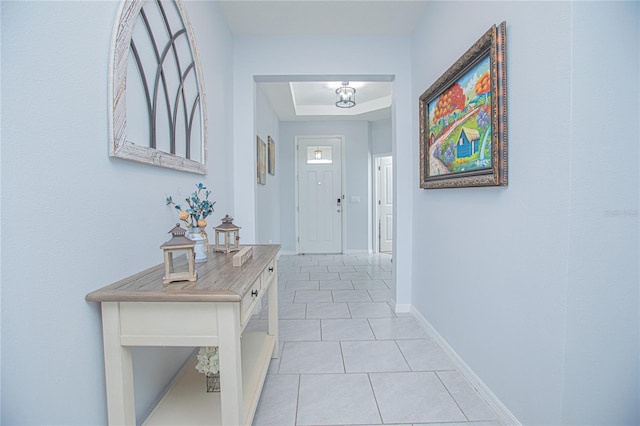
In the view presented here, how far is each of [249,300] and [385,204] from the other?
5.24 meters

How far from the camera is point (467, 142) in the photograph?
5.69 feet

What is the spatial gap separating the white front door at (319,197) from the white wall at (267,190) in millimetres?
462

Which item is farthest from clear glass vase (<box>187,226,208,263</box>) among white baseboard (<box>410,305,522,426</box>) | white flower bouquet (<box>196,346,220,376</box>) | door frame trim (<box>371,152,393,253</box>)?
door frame trim (<box>371,152,393,253</box>)

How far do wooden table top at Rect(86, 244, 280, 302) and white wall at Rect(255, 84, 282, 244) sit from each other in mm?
2302

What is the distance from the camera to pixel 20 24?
809mm

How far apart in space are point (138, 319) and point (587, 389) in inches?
63.7

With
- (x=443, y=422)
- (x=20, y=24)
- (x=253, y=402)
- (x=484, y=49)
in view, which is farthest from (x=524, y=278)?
(x=20, y=24)

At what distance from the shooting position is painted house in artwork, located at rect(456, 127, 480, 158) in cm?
165

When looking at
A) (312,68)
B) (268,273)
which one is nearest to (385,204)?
(312,68)

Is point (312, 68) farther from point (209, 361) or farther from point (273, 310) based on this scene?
point (209, 361)

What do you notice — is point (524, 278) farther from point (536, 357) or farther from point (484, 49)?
point (484, 49)

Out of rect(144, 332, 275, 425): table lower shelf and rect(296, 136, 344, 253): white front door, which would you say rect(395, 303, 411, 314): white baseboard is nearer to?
rect(144, 332, 275, 425): table lower shelf

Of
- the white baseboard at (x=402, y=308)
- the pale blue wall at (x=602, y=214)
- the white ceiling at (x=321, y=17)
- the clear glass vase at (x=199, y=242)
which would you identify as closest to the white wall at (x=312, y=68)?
the white ceiling at (x=321, y=17)

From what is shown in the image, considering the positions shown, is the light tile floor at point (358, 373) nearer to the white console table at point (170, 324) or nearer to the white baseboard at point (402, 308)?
the white baseboard at point (402, 308)
